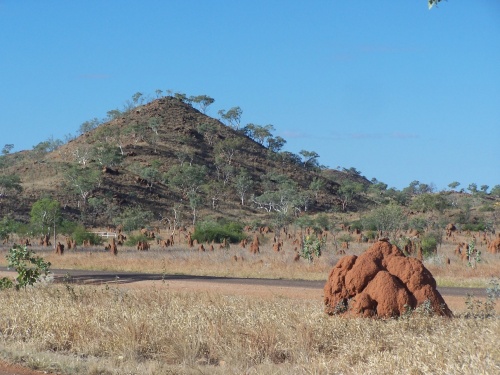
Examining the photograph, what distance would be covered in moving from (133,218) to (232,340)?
59.4m

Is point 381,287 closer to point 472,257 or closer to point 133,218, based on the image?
point 472,257

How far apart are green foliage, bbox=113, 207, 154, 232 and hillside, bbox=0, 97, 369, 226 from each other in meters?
1.64

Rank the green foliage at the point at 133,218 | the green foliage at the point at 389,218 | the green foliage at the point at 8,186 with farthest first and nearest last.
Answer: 1. the green foliage at the point at 8,186
2. the green foliage at the point at 133,218
3. the green foliage at the point at 389,218

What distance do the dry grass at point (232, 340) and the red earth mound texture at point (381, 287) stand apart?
472mm

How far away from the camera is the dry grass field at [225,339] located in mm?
8844

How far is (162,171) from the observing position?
3733 inches

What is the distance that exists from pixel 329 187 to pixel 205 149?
18684mm

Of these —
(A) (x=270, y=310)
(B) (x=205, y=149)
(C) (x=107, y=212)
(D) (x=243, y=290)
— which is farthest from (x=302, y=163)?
(A) (x=270, y=310)

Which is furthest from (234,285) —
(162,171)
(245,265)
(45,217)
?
(162,171)

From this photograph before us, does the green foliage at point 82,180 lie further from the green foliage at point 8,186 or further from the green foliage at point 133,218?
the green foliage at point 8,186

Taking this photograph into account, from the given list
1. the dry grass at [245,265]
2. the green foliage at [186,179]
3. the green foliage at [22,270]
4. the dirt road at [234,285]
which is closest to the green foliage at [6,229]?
the dry grass at [245,265]

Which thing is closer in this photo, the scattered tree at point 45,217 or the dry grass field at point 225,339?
the dry grass field at point 225,339

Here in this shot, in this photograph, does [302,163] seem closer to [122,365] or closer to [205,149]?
[205,149]

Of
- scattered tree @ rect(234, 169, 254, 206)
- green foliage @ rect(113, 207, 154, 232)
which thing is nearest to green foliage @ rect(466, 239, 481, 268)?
green foliage @ rect(113, 207, 154, 232)
